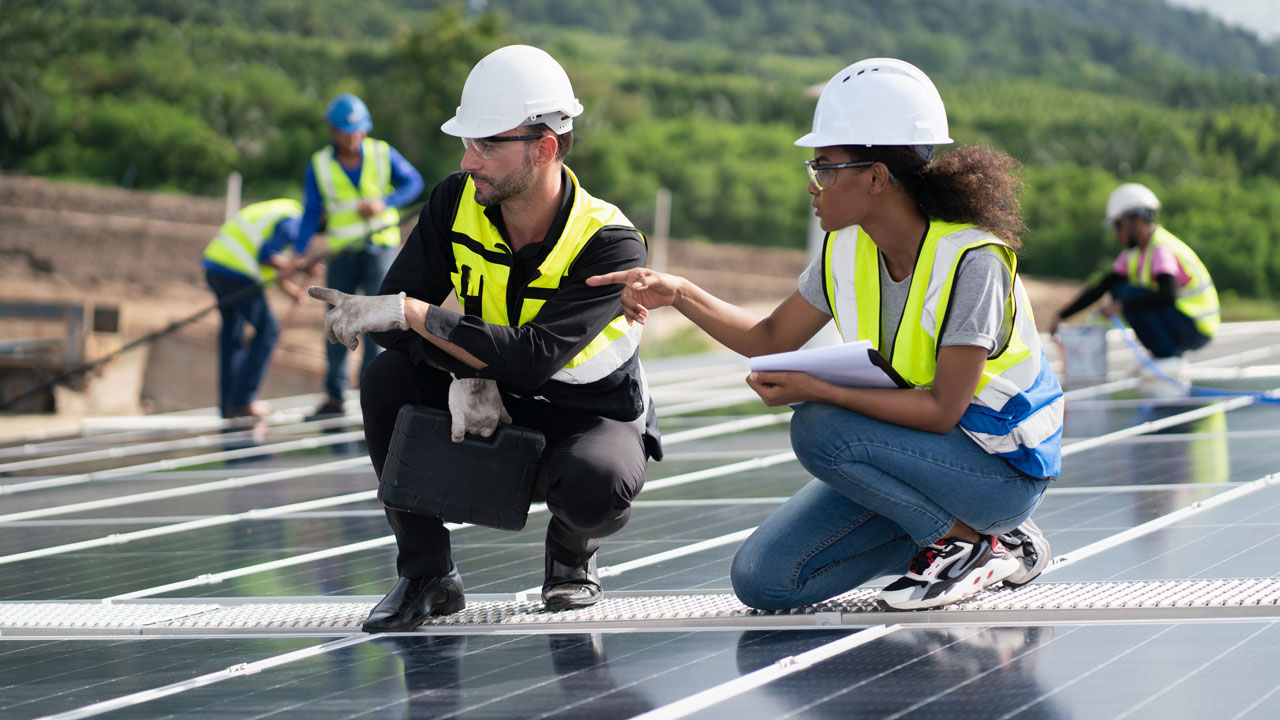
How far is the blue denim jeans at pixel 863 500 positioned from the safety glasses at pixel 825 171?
61cm

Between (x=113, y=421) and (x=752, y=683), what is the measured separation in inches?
389

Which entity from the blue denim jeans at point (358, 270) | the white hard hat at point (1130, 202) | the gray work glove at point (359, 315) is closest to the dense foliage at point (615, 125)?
the white hard hat at point (1130, 202)

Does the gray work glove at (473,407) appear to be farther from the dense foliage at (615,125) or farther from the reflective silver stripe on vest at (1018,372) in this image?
the dense foliage at (615,125)

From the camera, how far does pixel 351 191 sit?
10.5 metres

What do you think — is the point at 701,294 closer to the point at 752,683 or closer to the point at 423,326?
the point at 423,326

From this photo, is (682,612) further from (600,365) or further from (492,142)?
(492,142)

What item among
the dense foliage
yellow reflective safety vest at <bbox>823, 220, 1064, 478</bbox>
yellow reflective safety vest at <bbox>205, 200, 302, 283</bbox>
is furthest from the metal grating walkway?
the dense foliage

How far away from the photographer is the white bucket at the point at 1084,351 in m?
11.4

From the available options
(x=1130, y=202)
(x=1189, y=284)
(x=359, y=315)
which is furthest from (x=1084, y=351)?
(x=359, y=315)

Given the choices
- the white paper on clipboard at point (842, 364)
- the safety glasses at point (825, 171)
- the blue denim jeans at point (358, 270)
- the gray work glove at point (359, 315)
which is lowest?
the blue denim jeans at point (358, 270)

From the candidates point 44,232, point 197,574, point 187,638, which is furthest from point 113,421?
point 44,232

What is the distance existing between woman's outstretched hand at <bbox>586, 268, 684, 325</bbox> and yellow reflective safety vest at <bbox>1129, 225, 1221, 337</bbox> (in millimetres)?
7815

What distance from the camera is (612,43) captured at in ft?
301

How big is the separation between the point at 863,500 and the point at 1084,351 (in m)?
7.98
